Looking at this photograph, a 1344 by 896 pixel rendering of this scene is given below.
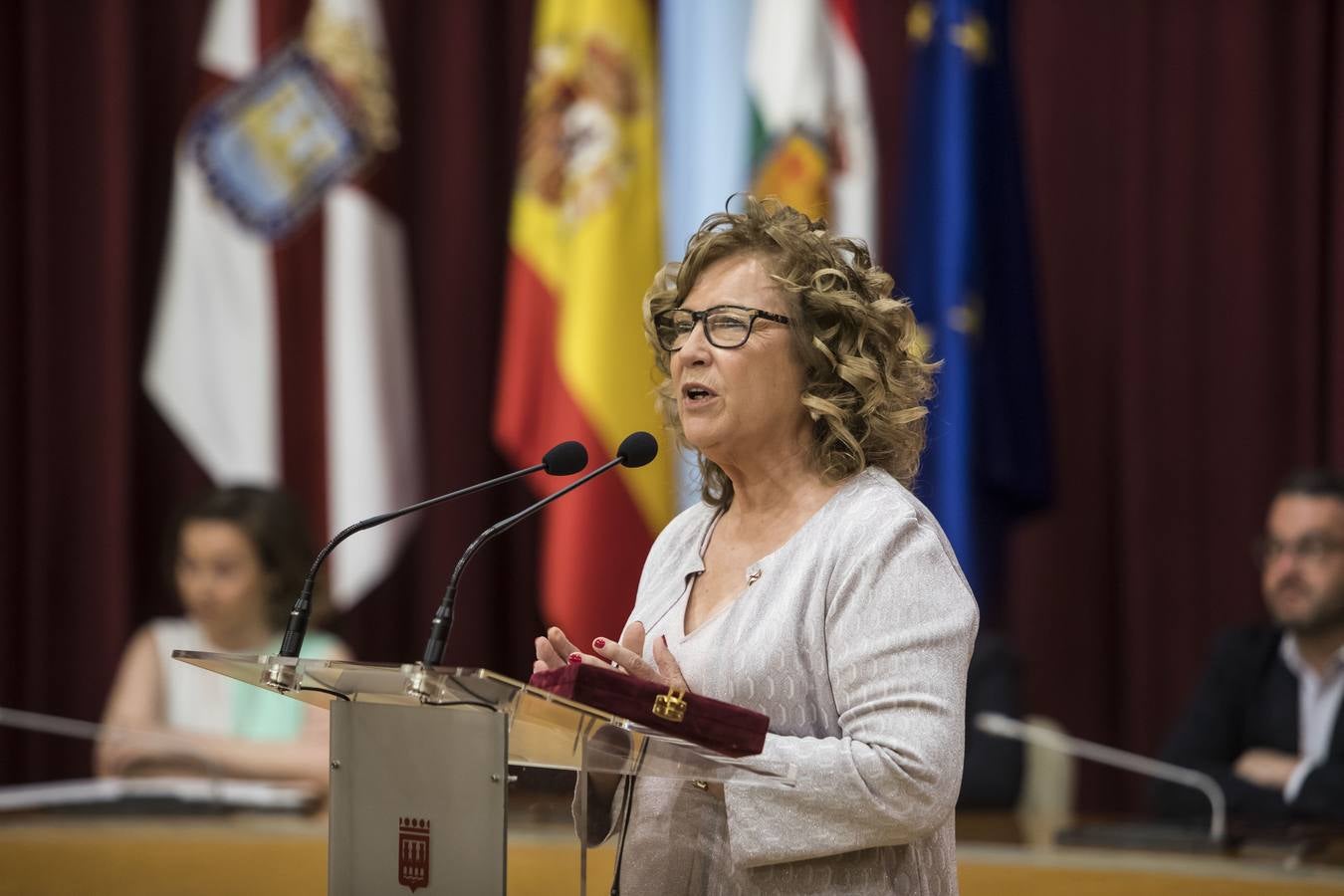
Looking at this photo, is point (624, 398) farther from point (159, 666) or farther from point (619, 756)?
point (619, 756)

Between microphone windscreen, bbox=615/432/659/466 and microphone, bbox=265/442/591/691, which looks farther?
microphone windscreen, bbox=615/432/659/466

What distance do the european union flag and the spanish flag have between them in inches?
31.7

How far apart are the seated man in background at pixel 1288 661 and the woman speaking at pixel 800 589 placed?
2.28 m

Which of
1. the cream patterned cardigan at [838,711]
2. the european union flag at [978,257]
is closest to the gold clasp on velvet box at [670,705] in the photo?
the cream patterned cardigan at [838,711]

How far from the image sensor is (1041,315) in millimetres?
5273

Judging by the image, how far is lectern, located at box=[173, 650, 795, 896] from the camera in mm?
1760

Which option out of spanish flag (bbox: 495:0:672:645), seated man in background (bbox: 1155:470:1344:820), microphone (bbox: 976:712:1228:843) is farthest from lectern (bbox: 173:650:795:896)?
spanish flag (bbox: 495:0:672:645)

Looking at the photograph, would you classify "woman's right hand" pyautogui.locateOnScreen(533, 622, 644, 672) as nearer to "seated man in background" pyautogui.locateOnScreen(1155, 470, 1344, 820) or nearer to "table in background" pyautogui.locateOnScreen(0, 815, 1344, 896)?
"table in background" pyautogui.locateOnScreen(0, 815, 1344, 896)

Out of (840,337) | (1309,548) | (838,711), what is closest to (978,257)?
(1309,548)

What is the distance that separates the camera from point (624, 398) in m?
4.98

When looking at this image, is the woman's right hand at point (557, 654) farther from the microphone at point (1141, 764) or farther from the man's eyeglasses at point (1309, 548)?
the man's eyeglasses at point (1309, 548)

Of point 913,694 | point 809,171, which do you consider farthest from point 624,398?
point 913,694

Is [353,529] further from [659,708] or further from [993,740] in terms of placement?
[993,740]

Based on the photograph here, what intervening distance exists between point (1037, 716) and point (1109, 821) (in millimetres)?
1692
